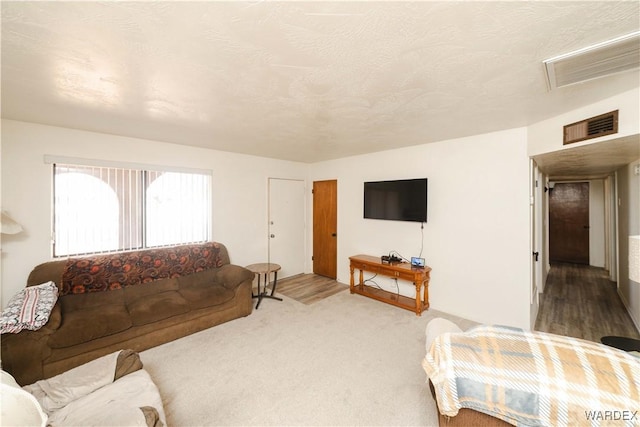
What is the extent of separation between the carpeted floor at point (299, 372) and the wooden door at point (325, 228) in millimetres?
1741

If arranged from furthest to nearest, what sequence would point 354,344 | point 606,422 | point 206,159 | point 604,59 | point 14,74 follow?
point 206,159 < point 354,344 < point 14,74 < point 604,59 < point 606,422

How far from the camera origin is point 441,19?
1.16 metres

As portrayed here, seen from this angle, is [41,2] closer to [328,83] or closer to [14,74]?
[14,74]

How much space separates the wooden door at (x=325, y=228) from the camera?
16.1 ft

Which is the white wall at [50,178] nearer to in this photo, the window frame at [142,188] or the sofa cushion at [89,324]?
the window frame at [142,188]

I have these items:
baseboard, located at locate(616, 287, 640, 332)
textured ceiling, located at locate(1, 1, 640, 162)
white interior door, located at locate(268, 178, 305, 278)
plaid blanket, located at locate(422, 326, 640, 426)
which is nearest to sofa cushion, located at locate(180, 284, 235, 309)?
white interior door, located at locate(268, 178, 305, 278)

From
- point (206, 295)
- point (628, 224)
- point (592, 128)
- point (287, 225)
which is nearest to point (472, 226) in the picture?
point (592, 128)

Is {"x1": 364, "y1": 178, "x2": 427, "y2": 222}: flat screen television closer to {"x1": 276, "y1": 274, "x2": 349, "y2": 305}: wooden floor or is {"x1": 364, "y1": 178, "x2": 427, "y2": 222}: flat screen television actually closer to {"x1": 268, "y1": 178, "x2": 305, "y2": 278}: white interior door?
{"x1": 276, "y1": 274, "x2": 349, "y2": 305}: wooden floor

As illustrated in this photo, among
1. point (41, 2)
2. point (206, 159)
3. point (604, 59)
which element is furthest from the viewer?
point (206, 159)

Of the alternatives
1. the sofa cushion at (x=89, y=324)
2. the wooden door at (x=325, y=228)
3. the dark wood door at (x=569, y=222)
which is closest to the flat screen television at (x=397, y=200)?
the wooden door at (x=325, y=228)

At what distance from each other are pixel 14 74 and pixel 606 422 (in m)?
3.67

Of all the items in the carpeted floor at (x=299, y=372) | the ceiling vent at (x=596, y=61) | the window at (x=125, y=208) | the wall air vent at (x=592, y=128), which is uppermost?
the ceiling vent at (x=596, y=61)

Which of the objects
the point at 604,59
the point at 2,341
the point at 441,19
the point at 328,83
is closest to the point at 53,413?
the point at 2,341

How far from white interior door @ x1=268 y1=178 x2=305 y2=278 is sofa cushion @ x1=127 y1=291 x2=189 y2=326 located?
2.06 metres
